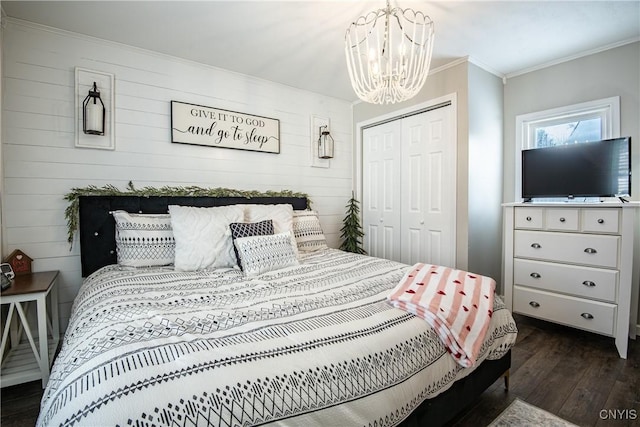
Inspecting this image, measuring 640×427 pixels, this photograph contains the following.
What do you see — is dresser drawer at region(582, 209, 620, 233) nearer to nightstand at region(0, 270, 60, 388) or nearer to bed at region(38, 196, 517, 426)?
bed at region(38, 196, 517, 426)

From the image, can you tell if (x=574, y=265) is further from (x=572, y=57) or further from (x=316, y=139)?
(x=316, y=139)

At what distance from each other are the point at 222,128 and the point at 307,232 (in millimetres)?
1355

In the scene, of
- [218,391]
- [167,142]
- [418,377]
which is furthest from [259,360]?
[167,142]

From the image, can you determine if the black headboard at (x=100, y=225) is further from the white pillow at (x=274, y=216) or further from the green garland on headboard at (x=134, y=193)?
the white pillow at (x=274, y=216)

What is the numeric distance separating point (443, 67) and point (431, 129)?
60cm

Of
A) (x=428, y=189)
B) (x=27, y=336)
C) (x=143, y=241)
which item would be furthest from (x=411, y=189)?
(x=27, y=336)

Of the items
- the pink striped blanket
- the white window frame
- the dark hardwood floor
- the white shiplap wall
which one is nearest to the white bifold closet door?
the white window frame

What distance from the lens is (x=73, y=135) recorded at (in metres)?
2.27

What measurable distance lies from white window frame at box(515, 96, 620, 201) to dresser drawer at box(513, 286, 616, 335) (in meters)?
1.08

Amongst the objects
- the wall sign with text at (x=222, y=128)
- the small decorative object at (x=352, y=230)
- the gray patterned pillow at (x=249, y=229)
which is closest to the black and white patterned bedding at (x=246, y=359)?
the gray patterned pillow at (x=249, y=229)

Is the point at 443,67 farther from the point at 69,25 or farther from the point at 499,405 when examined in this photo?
the point at 69,25

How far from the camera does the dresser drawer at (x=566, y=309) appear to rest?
2168mm

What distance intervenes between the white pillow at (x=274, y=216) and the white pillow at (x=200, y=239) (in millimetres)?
266

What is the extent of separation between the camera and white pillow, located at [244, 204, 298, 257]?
2498mm
